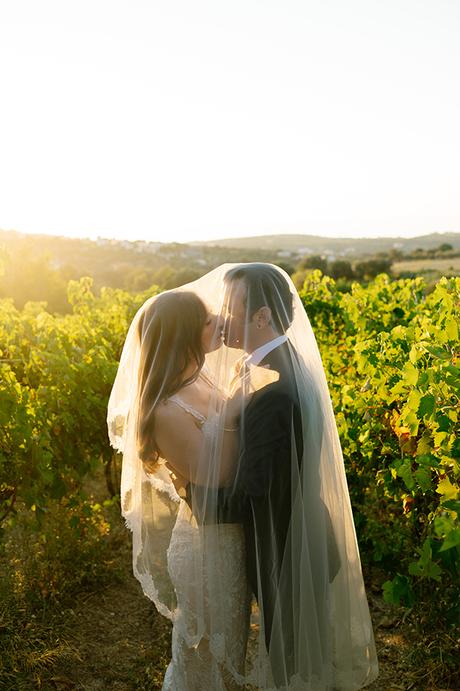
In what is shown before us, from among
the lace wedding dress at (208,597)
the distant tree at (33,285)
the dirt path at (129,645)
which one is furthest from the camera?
the distant tree at (33,285)

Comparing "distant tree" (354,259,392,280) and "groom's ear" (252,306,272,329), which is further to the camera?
"distant tree" (354,259,392,280)

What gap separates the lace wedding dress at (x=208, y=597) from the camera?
2363mm

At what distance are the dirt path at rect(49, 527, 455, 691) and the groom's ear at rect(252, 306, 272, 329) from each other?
2.25m

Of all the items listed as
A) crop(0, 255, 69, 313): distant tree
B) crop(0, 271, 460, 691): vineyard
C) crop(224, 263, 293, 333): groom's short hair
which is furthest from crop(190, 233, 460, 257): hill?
crop(224, 263, 293, 333): groom's short hair

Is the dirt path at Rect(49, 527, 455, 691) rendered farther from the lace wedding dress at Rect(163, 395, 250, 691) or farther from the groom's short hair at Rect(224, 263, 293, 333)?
the groom's short hair at Rect(224, 263, 293, 333)

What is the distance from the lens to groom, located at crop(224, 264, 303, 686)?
224 centimetres

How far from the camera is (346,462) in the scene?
3.91m

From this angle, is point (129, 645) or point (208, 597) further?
point (129, 645)

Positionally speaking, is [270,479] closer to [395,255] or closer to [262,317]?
[262,317]

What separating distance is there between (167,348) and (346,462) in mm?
2044

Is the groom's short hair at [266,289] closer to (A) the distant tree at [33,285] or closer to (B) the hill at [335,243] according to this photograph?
(A) the distant tree at [33,285]

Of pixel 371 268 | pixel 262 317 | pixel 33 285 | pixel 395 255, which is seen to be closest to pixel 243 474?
pixel 262 317

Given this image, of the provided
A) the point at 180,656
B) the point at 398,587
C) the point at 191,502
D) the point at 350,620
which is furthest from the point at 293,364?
the point at 180,656

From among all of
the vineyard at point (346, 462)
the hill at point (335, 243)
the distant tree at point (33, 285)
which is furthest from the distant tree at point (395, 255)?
the vineyard at point (346, 462)
